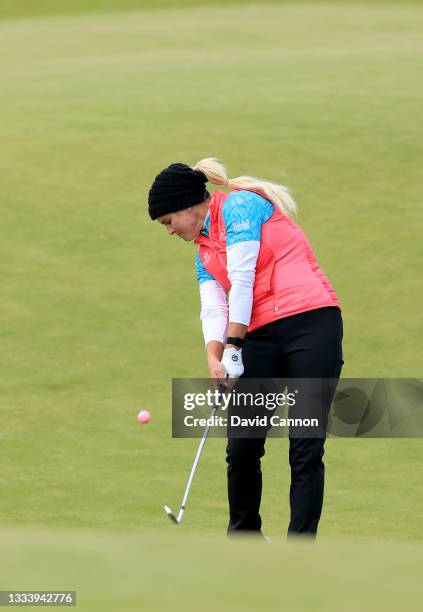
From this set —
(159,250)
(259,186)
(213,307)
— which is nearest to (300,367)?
(213,307)

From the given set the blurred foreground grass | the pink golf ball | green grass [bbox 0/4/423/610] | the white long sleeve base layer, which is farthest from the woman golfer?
the pink golf ball

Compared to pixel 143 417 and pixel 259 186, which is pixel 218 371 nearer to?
pixel 259 186

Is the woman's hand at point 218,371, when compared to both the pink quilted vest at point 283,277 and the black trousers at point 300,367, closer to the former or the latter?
the black trousers at point 300,367

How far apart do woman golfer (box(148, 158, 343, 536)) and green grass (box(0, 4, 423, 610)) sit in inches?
34.1

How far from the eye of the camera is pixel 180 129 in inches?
688

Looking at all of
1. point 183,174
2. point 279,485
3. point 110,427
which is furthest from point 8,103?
point 183,174

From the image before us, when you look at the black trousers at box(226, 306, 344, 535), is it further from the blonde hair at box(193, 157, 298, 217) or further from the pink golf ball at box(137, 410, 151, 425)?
the pink golf ball at box(137, 410, 151, 425)

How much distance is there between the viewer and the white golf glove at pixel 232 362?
21.3 feet

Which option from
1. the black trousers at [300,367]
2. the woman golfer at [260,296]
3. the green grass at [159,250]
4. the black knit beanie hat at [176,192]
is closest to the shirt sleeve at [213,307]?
the woman golfer at [260,296]

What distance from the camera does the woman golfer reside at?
6449mm

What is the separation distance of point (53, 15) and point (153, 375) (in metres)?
22.4

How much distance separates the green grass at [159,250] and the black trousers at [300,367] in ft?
2.73

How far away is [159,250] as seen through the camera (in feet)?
44.8

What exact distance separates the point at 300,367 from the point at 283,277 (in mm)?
423
